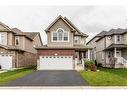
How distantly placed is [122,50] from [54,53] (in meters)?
13.5

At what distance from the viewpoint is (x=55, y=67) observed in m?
37.4

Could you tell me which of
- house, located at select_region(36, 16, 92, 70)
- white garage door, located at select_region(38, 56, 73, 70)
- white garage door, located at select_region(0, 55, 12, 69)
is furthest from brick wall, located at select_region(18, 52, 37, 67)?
house, located at select_region(36, 16, 92, 70)

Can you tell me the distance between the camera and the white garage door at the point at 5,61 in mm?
38469

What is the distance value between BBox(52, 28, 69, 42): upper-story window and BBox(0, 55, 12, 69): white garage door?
7161 mm

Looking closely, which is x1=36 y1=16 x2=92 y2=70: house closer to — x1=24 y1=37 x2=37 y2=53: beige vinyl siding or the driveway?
x1=24 y1=37 x2=37 y2=53: beige vinyl siding

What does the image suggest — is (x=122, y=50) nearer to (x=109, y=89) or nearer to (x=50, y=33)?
(x=50, y=33)

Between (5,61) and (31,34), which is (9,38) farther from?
(31,34)

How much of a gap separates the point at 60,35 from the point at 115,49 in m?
9.56

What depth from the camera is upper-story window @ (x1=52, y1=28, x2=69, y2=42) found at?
126ft

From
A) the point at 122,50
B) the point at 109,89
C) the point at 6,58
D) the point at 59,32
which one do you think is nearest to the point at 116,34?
the point at 122,50

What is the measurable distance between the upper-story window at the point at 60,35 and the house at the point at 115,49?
8.74 metres

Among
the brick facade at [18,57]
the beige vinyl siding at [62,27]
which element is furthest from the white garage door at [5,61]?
the beige vinyl siding at [62,27]

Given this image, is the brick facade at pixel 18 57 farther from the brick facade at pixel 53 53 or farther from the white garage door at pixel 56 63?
the white garage door at pixel 56 63

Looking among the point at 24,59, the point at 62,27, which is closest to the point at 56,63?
the point at 62,27
